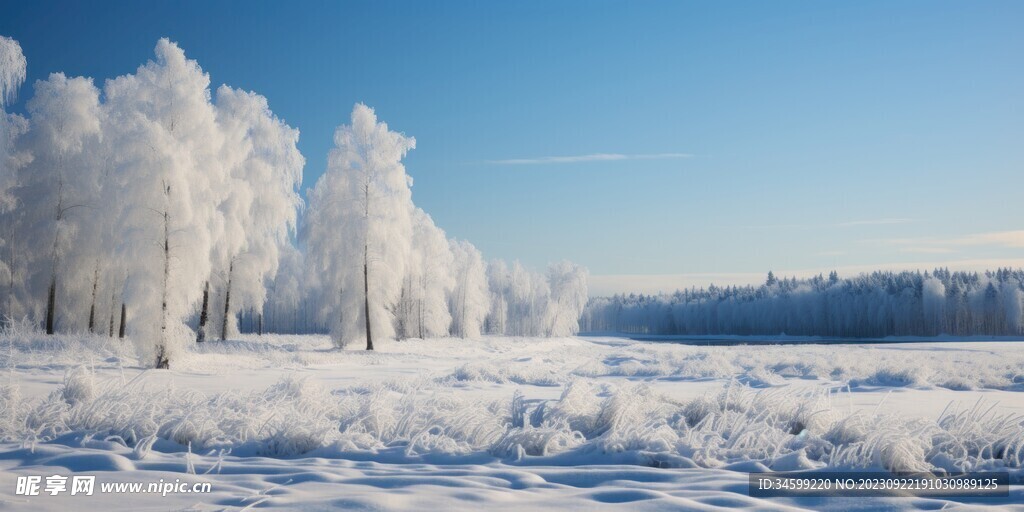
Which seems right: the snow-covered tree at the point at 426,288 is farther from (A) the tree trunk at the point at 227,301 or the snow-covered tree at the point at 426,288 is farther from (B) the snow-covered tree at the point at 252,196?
(A) the tree trunk at the point at 227,301

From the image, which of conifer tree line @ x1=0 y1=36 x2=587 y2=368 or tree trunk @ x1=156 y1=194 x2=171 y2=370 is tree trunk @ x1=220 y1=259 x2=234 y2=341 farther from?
tree trunk @ x1=156 y1=194 x2=171 y2=370

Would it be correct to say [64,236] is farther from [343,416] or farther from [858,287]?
[858,287]

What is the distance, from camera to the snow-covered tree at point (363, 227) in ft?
80.8

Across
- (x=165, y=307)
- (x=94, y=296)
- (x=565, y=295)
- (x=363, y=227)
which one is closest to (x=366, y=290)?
(x=363, y=227)

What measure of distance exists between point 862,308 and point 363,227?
92.2 meters

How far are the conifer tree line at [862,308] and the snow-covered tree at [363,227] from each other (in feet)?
283

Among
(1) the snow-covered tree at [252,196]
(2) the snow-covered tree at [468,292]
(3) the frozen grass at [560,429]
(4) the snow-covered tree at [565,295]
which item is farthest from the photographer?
(4) the snow-covered tree at [565,295]

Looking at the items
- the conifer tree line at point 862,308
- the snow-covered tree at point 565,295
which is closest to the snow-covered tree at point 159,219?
the snow-covered tree at point 565,295

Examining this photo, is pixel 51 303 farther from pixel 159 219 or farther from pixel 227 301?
pixel 159 219

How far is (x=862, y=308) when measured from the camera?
90375mm

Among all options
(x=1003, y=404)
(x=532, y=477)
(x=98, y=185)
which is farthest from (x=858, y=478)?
(x=98, y=185)

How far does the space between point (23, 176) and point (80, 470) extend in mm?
23898

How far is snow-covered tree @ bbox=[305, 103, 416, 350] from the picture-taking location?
24625 mm

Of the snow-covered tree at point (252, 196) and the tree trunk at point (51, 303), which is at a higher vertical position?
the snow-covered tree at point (252, 196)
